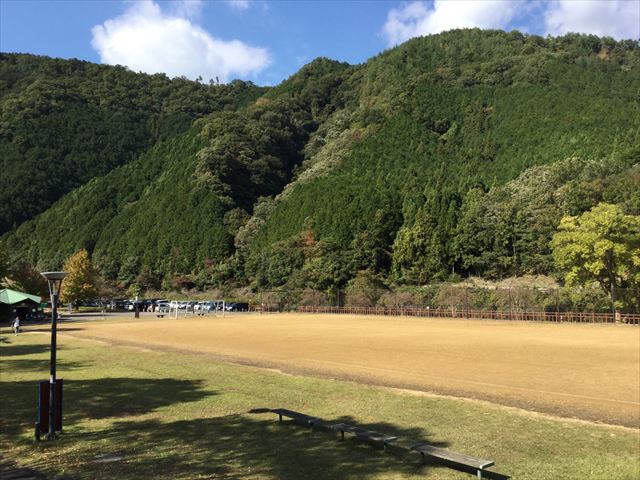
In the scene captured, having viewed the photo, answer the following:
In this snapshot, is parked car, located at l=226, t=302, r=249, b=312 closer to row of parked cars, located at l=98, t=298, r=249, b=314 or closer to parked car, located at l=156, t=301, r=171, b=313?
row of parked cars, located at l=98, t=298, r=249, b=314

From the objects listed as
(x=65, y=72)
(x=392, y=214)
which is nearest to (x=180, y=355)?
(x=392, y=214)

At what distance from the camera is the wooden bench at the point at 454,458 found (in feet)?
20.0

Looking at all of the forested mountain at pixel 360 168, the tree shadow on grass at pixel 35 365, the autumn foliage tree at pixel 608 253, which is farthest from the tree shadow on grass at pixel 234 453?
the forested mountain at pixel 360 168

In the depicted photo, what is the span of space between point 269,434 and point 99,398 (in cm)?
483

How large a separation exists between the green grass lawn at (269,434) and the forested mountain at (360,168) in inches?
2121

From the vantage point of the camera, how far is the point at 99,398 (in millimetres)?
10969

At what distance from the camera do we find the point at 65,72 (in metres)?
181

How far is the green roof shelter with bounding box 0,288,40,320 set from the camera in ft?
117

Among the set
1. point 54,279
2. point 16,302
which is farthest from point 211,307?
point 54,279

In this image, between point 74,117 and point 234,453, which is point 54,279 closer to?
point 234,453

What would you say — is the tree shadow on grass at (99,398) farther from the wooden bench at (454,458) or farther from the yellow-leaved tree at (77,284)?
the yellow-leaved tree at (77,284)

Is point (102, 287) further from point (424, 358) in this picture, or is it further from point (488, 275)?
point (424, 358)

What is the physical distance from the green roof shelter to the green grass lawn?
25.7 meters

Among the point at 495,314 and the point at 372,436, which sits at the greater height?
the point at 372,436
